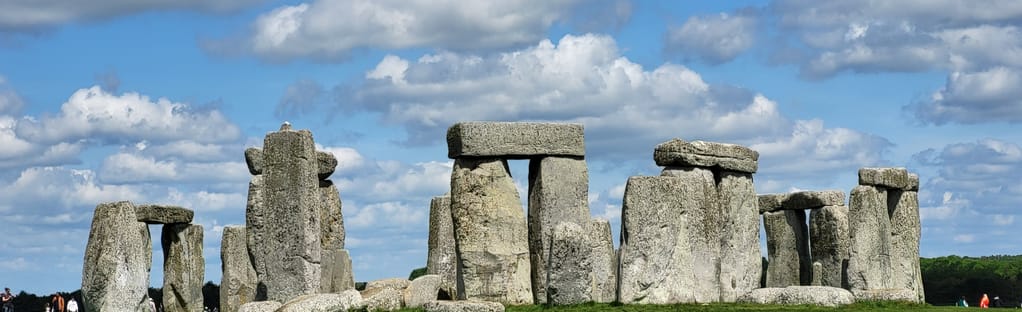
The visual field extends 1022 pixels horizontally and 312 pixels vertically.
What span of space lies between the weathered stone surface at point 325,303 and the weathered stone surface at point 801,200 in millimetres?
13939

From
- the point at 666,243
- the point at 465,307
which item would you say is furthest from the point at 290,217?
the point at 666,243

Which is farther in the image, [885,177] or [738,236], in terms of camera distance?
[885,177]

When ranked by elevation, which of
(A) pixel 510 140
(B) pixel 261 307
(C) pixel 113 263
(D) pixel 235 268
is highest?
(A) pixel 510 140

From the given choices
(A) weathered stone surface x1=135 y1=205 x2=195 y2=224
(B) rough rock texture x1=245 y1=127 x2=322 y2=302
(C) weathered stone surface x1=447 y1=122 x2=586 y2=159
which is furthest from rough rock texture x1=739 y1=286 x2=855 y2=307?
(A) weathered stone surface x1=135 y1=205 x2=195 y2=224

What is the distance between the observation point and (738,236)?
3147cm

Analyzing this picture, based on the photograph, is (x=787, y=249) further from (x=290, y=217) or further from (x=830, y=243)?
(x=290, y=217)

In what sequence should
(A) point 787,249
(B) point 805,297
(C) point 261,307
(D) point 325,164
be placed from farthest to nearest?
1. (A) point 787,249
2. (D) point 325,164
3. (B) point 805,297
4. (C) point 261,307

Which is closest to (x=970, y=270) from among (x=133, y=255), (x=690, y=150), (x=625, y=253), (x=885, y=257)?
(x=885, y=257)

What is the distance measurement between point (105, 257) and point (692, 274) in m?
10.1

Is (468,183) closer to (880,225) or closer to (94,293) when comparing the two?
(94,293)

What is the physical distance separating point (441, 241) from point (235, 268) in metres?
5.17

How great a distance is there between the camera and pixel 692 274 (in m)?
27.5

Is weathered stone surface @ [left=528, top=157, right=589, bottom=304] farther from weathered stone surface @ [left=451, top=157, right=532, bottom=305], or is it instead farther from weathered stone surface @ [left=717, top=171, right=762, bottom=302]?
weathered stone surface @ [left=717, top=171, right=762, bottom=302]

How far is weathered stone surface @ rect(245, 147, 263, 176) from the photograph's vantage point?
31.5 metres
